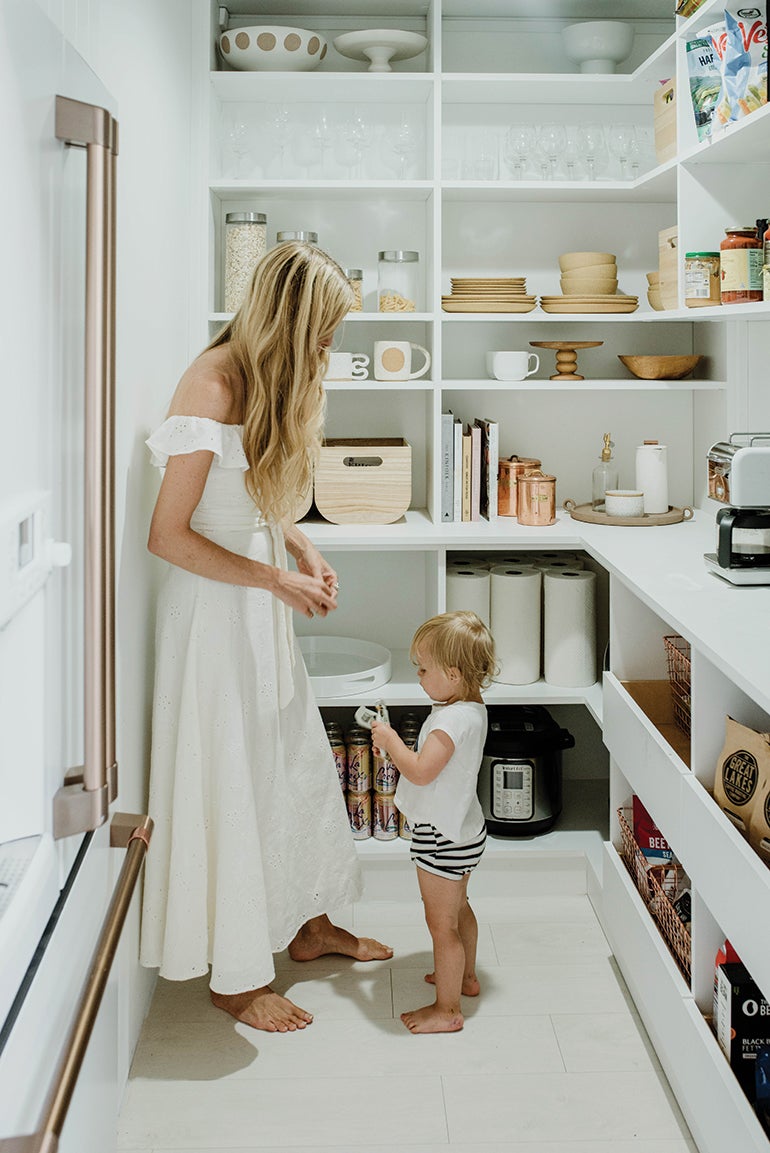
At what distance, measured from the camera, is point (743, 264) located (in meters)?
2.43

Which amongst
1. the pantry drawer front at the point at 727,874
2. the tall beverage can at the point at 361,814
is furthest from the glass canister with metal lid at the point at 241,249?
the pantry drawer front at the point at 727,874

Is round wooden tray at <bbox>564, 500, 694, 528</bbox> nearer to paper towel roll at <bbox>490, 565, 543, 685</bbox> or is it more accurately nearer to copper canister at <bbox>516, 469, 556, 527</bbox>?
copper canister at <bbox>516, 469, 556, 527</bbox>

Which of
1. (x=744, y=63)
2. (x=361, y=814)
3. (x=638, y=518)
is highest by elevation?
(x=744, y=63)

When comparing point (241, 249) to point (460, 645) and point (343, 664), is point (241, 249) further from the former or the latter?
point (460, 645)

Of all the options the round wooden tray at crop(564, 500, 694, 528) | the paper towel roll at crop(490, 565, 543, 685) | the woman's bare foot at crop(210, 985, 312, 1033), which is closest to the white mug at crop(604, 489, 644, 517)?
the round wooden tray at crop(564, 500, 694, 528)

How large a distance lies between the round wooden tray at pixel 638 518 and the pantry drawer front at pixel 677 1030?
858 mm

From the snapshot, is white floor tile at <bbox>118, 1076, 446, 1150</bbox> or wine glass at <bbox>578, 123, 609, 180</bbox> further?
wine glass at <bbox>578, 123, 609, 180</bbox>

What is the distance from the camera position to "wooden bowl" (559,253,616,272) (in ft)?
10.3

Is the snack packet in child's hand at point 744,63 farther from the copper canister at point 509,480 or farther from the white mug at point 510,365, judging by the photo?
the copper canister at point 509,480

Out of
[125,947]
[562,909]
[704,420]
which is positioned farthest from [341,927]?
[704,420]

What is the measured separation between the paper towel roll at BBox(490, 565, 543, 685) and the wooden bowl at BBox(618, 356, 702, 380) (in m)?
0.64

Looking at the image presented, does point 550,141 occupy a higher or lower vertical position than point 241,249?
higher

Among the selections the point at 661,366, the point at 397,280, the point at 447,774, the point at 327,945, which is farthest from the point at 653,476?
the point at 327,945

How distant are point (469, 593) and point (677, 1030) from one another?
135 centimetres
